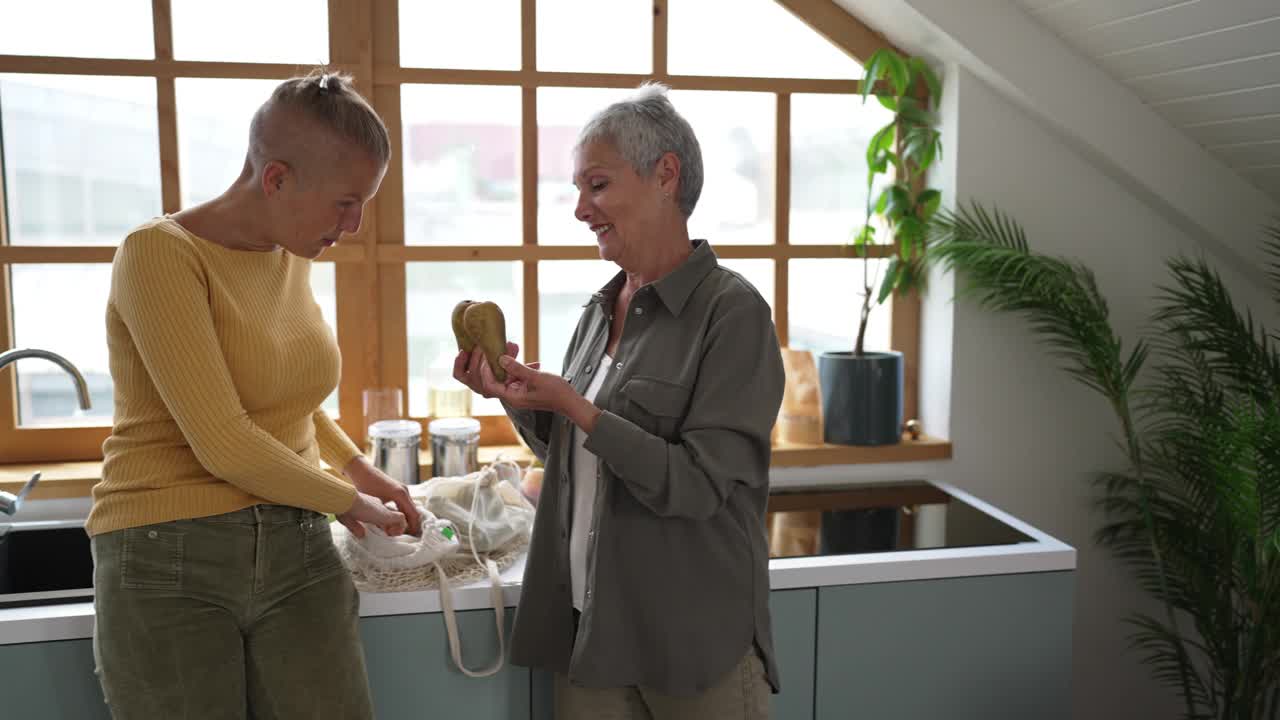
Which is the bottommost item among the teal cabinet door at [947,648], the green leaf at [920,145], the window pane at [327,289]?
the teal cabinet door at [947,648]

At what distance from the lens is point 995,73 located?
2.44 metres

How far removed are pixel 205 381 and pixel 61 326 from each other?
1328 millimetres

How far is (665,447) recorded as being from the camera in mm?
1470

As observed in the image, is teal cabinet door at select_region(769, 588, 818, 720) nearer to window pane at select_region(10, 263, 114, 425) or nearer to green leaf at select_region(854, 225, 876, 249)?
green leaf at select_region(854, 225, 876, 249)

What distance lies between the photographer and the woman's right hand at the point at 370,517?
5.20 feet

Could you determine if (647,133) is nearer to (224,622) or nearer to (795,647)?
(224,622)

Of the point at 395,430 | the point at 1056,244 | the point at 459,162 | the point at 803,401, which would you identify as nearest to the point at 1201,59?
the point at 1056,244

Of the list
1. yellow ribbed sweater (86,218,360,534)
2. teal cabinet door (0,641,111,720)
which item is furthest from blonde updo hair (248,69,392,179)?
teal cabinet door (0,641,111,720)

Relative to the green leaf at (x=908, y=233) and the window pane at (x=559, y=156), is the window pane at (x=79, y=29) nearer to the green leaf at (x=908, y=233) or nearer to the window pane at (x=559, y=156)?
the window pane at (x=559, y=156)

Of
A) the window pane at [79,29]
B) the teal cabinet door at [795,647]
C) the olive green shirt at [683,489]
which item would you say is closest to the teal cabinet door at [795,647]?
the teal cabinet door at [795,647]

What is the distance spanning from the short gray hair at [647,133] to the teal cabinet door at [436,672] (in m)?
0.83

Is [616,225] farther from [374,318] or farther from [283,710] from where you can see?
[374,318]

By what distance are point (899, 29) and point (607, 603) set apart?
1644 mm

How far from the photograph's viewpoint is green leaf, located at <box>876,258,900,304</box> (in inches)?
103
